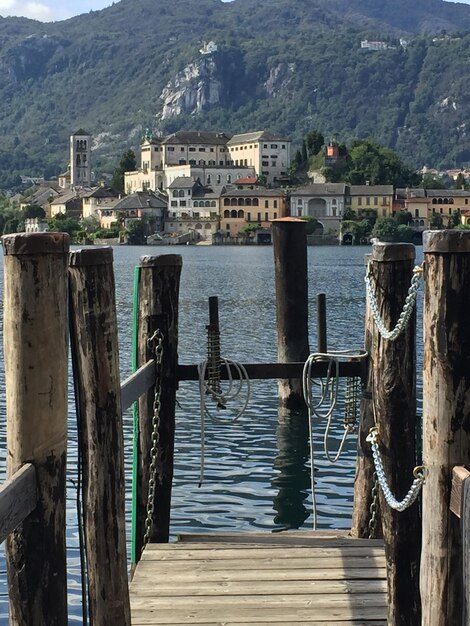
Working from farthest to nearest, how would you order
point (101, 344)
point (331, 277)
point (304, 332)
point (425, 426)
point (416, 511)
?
point (331, 277) < point (304, 332) < point (416, 511) < point (101, 344) < point (425, 426)

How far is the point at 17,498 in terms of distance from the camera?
14.6 feet

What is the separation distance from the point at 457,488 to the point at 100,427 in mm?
1709

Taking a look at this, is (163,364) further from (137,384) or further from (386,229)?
(386,229)

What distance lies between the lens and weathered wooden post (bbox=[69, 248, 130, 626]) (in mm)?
5305

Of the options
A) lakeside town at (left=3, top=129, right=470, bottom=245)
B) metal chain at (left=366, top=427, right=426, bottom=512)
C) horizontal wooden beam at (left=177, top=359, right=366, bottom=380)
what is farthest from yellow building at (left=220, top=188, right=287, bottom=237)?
metal chain at (left=366, top=427, right=426, bottom=512)

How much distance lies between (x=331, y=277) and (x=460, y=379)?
244 feet

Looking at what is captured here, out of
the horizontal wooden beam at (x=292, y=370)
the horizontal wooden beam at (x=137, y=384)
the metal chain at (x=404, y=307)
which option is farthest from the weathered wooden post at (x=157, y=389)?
the metal chain at (x=404, y=307)

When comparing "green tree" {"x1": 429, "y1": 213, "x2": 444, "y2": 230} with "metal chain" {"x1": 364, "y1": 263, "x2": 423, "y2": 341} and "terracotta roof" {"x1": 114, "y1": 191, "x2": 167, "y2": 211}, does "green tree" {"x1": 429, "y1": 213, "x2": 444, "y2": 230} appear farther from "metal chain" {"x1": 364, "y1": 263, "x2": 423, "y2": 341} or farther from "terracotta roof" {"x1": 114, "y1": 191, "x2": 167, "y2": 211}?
"metal chain" {"x1": 364, "y1": 263, "x2": 423, "y2": 341}

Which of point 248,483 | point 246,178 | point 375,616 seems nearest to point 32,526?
point 375,616

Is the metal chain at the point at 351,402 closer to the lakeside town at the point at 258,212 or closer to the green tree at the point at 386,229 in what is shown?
the green tree at the point at 386,229

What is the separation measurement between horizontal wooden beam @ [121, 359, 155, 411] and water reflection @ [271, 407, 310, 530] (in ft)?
16.4

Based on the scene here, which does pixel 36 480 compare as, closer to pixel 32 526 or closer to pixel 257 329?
pixel 32 526

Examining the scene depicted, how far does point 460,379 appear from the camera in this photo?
4922 mm

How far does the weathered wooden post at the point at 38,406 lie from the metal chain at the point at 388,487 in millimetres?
1583
